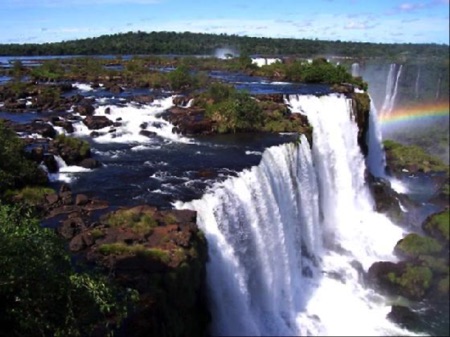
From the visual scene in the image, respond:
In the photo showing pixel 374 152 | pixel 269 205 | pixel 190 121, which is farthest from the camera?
pixel 374 152

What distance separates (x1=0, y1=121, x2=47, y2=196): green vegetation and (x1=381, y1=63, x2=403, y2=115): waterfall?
40.4 m

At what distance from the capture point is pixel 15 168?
1463 centimetres

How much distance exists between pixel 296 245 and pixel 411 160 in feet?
61.1

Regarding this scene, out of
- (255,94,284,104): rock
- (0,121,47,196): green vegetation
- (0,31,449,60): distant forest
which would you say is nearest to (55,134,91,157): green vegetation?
(0,121,47,196): green vegetation

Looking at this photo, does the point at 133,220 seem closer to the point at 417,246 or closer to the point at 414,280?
the point at 414,280

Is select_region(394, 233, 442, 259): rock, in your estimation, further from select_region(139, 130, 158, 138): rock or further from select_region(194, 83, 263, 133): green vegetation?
select_region(139, 130, 158, 138): rock

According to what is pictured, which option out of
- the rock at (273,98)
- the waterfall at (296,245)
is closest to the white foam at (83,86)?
the rock at (273,98)

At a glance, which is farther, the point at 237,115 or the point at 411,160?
the point at 411,160

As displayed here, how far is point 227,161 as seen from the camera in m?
17.2

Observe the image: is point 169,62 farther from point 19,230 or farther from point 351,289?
point 19,230

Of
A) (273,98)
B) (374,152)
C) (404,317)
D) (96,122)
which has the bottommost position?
(404,317)

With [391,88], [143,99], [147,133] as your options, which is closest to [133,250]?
[147,133]

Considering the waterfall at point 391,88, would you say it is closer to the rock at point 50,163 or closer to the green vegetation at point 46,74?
the green vegetation at point 46,74

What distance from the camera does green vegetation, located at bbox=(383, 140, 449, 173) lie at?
3131 centimetres
